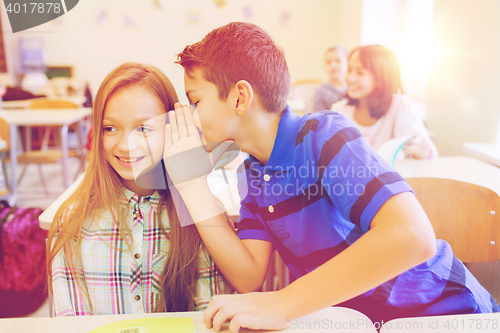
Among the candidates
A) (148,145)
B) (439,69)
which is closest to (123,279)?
(148,145)

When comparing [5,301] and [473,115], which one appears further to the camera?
[473,115]

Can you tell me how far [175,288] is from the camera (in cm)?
63

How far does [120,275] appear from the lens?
2.09 ft

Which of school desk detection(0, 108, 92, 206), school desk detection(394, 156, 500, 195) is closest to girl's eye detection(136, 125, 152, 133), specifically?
school desk detection(394, 156, 500, 195)

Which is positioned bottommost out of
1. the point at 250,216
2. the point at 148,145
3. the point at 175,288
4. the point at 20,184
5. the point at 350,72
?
the point at 20,184

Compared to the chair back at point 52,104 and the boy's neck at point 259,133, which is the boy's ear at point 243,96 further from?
the chair back at point 52,104

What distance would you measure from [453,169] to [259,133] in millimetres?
870

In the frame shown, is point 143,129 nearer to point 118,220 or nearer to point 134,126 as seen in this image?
point 134,126

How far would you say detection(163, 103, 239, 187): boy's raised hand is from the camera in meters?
0.58

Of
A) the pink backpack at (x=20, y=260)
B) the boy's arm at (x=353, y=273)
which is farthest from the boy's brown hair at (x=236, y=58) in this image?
the pink backpack at (x=20, y=260)

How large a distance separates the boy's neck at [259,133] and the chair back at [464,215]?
43 centimetres

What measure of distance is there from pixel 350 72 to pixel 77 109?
2.04 meters

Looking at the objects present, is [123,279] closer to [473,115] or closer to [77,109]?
[473,115]

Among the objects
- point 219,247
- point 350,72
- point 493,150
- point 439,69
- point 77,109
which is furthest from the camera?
point 77,109
